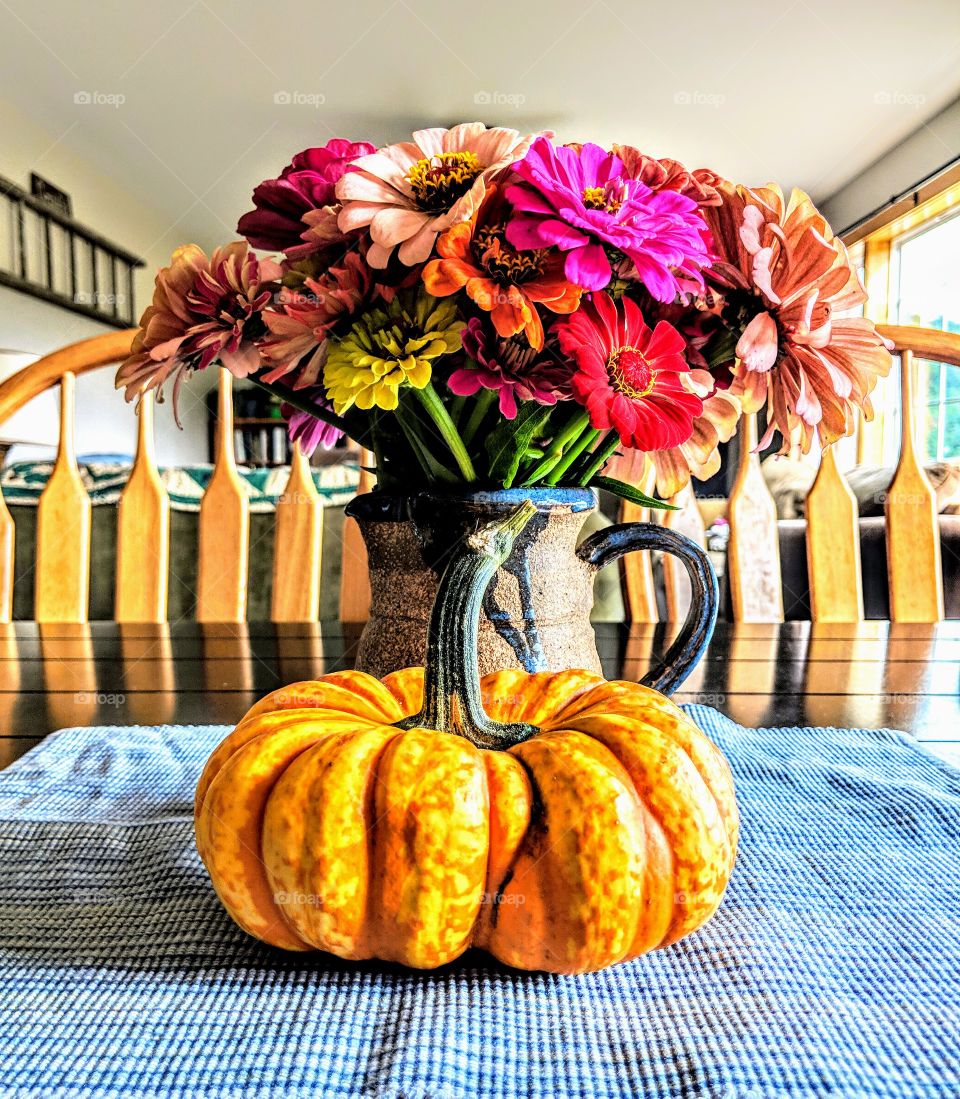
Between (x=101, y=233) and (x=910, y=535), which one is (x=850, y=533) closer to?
(x=910, y=535)

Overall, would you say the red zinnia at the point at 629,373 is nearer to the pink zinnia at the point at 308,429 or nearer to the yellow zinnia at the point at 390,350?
the yellow zinnia at the point at 390,350

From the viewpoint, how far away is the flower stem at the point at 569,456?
1.45 feet

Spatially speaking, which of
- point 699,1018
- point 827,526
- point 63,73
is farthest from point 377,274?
point 63,73

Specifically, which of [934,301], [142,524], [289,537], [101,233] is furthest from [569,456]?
[934,301]

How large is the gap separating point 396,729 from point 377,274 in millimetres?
206

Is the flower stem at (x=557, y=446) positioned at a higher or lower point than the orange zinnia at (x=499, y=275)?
lower

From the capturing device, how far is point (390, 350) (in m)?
0.36

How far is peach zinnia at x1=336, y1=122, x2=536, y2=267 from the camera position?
1.17ft

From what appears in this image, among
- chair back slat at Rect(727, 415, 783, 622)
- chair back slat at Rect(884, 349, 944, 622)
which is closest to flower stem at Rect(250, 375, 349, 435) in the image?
chair back slat at Rect(727, 415, 783, 622)

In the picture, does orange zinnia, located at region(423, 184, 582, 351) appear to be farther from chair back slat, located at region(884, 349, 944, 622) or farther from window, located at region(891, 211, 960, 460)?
window, located at region(891, 211, 960, 460)

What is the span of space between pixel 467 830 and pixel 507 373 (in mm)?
193

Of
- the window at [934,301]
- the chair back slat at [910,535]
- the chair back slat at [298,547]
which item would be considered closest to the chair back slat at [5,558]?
the chair back slat at [298,547]

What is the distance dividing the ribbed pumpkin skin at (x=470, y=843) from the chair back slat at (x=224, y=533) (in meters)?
0.96

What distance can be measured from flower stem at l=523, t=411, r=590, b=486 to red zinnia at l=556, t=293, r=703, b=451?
58 mm
